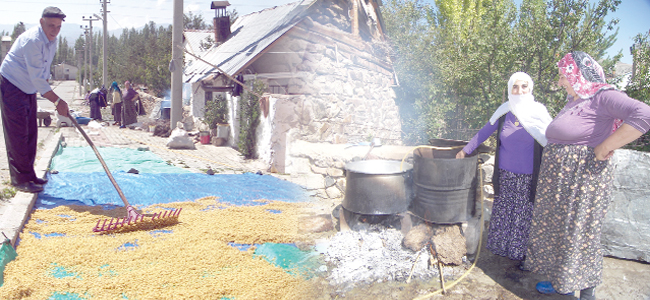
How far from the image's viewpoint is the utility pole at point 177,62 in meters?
10.5

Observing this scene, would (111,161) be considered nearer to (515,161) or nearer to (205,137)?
(205,137)

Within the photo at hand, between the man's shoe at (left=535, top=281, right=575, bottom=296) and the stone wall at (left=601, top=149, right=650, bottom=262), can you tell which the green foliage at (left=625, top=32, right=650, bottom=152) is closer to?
the stone wall at (left=601, top=149, right=650, bottom=262)

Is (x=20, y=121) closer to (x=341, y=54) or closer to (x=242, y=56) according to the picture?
(x=341, y=54)

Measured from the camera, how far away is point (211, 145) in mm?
10023

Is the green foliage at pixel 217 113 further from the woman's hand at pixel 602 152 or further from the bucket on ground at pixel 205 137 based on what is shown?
the woman's hand at pixel 602 152

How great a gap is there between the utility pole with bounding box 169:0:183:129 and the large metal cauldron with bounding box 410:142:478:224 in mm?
8873

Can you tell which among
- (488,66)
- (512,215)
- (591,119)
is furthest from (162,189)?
(488,66)

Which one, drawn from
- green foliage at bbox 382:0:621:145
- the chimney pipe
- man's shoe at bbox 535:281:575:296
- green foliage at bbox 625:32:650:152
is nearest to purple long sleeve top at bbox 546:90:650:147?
man's shoe at bbox 535:281:575:296

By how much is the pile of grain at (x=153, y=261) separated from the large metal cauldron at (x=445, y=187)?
1.11m

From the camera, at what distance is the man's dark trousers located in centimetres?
416

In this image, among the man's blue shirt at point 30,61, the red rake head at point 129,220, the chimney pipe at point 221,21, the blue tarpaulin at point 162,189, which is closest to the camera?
the red rake head at point 129,220

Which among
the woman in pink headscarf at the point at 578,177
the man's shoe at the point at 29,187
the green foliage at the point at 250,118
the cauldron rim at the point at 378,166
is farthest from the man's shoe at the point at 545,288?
the green foliage at the point at 250,118

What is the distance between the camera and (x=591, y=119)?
2561 mm

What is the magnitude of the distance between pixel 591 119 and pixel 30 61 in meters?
4.67
